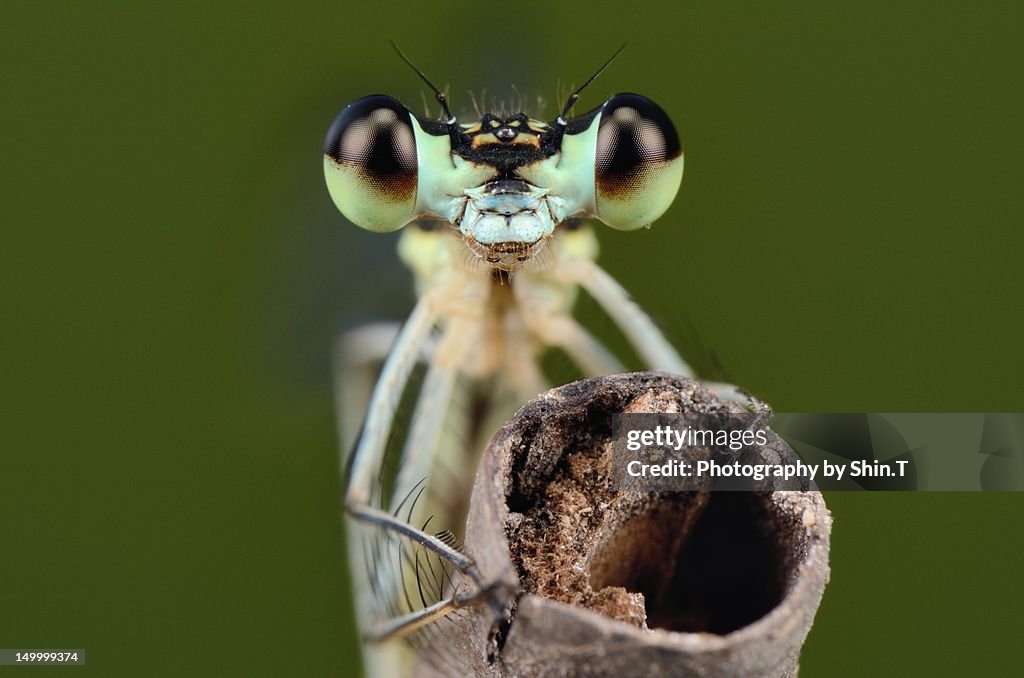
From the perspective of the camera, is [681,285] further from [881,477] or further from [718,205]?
[881,477]

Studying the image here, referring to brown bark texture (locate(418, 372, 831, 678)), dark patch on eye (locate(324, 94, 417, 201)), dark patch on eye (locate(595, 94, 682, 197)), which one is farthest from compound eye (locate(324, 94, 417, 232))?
brown bark texture (locate(418, 372, 831, 678))

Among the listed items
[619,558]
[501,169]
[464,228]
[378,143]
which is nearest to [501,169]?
[501,169]

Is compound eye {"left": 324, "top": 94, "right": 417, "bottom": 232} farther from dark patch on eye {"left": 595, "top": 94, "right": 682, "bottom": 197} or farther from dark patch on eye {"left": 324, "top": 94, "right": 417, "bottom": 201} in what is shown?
dark patch on eye {"left": 595, "top": 94, "right": 682, "bottom": 197}

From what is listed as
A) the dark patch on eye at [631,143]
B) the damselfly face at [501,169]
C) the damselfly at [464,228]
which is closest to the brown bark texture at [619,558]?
the damselfly at [464,228]

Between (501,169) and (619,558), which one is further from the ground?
(501,169)

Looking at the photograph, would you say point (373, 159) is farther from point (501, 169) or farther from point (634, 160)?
point (634, 160)

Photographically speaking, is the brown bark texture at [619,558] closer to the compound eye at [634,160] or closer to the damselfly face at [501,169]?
the damselfly face at [501,169]

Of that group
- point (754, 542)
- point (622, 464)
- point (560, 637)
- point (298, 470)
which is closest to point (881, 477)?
point (754, 542)

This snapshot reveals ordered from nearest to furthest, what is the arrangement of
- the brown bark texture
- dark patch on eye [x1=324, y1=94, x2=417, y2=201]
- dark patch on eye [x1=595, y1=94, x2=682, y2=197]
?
the brown bark texture → dark patch on eye [x1=324, y1=94, x2=417, y2=201] → dark patch on eye [x1=595, y1=94, x2=682, y2=197]

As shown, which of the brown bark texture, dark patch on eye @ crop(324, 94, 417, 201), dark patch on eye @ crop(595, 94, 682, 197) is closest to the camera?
the brown bark texture
